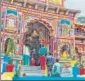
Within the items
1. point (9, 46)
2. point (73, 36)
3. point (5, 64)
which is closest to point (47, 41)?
point (73, 36)

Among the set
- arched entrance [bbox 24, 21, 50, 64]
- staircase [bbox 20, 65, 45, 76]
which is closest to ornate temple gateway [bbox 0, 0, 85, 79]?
arched entrance [bbox 24, 21, 50, 64]

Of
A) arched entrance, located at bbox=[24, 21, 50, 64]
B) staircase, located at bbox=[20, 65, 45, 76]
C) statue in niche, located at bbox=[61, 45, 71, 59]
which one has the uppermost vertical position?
arched entrance, located at bbox=[24, 21, 50, 64]

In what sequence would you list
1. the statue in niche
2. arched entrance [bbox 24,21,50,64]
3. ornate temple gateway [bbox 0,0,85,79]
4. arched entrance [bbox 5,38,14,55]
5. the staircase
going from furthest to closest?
1. the statue in niche
2. arched entrance [bbox 24,21,50,64]
3. ornate temple gateway [bbox 0,0,85,79]
4. arched entrance [bbox 5,38,14,55]
5. the staircase

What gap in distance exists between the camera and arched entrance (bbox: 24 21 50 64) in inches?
267

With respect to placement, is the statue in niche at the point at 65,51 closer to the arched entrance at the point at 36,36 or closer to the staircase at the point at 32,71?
the arched entrance at the point at 36,36

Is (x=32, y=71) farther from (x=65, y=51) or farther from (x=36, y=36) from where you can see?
(x=65, y=51)

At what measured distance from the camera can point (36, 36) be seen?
23.0 feet

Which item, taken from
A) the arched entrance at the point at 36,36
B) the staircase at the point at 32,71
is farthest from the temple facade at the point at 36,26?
the staircase at the point at 32,71

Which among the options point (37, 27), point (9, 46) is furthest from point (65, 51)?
point (9, 46)

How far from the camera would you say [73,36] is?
7.52 m

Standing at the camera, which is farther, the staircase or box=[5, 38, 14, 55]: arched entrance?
box=[5, 38, 14, 55]: arched entrance

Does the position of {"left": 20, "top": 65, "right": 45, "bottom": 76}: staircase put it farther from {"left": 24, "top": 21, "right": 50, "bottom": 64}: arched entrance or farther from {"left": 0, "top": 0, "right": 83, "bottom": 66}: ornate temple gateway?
{"left": 24, "top": 21, "right": 50, "bottom": 64}: arched entrance

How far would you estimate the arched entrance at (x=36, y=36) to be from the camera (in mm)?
6781

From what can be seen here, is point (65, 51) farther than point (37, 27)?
Yes
